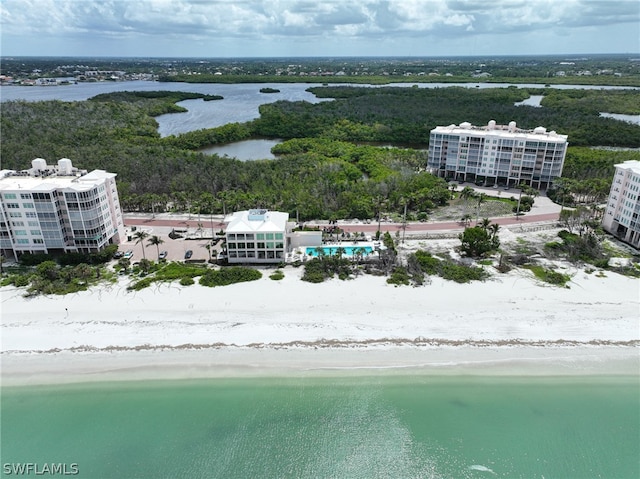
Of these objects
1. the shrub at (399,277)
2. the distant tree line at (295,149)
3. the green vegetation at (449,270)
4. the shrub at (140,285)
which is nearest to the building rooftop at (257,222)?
the shrub at (140,285)

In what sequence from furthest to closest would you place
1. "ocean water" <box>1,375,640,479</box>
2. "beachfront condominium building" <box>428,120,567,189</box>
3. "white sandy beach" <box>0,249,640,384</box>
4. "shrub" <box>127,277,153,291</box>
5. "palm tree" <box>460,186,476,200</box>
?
"beachfront condominium building" <box>428,120,567,189</box> < "palm tree" <box>460,186,476,200</box> < "shrub" <box>127,277,153,291</box> < "white sandy beach" <box>0,249,640,384</box> < "ocean water" <box>1,375,640,479</box>

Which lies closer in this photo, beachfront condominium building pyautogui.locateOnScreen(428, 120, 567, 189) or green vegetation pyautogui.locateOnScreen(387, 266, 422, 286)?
green vegetation pyautogui.locateOnScreen(387, 266, 422, 286)

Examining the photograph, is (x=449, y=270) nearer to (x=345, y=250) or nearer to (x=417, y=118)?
(x=345, y=250)

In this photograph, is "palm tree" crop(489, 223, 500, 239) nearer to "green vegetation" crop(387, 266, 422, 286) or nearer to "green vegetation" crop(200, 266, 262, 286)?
"green vegetation" crop(387, 266, 422, 286)

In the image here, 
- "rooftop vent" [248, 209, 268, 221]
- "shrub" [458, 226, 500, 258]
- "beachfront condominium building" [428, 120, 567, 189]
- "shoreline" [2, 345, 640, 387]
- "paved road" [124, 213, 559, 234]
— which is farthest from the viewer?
"beachfront condominium building" [428, 120, 567, 189]

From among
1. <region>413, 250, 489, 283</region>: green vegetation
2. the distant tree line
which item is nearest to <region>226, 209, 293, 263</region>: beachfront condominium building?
the distant tree line

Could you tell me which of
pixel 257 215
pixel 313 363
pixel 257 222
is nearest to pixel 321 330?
pixel 313 363

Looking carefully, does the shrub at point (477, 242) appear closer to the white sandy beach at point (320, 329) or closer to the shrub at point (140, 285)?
the white sandy beach at point (320, 329)
